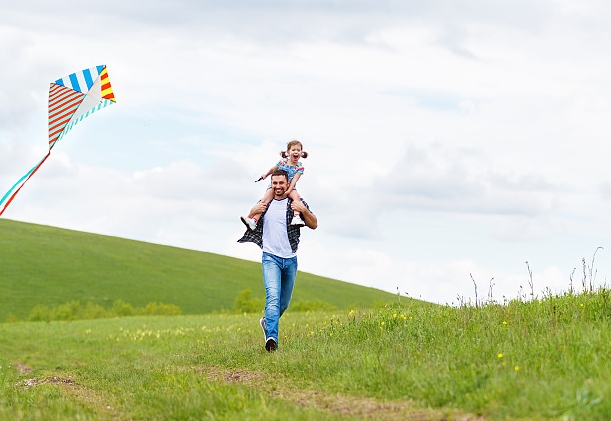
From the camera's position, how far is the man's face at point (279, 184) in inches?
508

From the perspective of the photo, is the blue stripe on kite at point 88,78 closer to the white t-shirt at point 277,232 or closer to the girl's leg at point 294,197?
the white t-shirt at point 277,232

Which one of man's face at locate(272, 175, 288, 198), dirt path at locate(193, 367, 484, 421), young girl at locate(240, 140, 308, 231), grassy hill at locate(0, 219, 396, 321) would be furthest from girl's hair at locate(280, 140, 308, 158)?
grassy hill at locate(0, 219, 396, 321)

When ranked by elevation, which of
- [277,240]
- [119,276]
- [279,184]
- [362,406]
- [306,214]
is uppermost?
[119,276]

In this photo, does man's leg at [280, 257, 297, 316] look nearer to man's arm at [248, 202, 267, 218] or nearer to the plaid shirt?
the plaid shirt

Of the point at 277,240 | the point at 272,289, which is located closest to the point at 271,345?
the point at 272,289

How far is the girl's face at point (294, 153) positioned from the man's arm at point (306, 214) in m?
1.14

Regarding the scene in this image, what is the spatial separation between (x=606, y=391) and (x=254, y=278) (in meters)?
75.3

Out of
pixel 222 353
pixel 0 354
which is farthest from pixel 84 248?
pixel 222 353

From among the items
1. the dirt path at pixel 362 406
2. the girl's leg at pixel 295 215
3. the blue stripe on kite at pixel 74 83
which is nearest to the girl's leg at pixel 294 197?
the girl's leg at pixel 295 215

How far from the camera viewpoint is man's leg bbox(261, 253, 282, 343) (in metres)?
12.8

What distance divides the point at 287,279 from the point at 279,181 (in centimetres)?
176

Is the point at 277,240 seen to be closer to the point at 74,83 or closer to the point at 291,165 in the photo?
the point at 291,165

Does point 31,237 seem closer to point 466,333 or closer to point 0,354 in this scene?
point 0,354

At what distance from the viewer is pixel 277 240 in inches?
508
